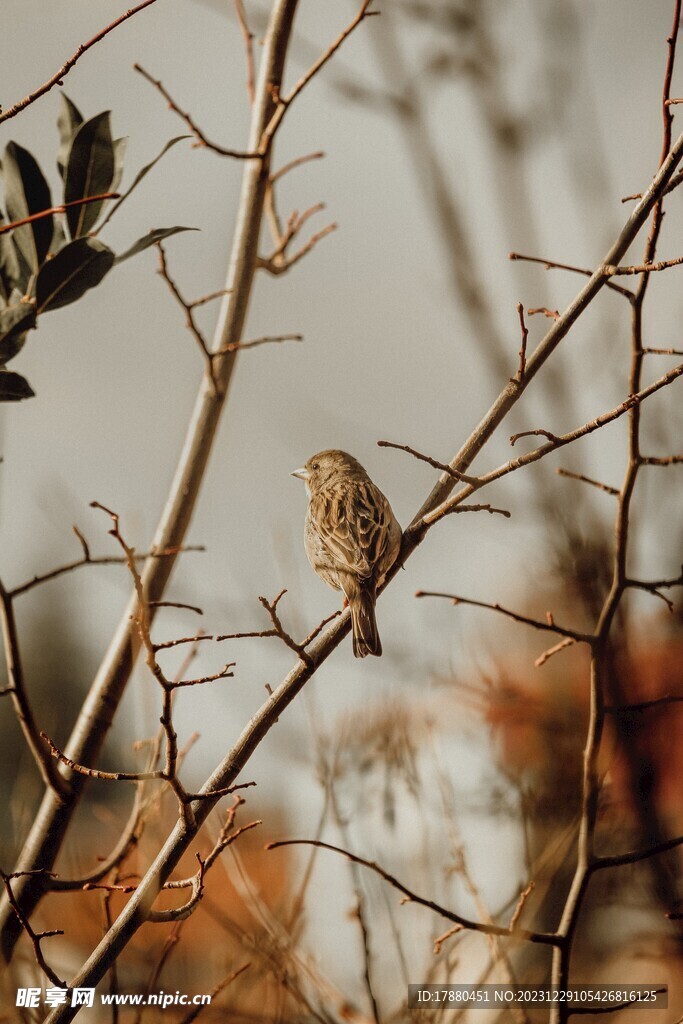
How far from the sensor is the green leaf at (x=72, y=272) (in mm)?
1876

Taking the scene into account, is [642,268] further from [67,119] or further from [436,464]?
[67,119]

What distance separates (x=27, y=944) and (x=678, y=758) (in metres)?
2.64

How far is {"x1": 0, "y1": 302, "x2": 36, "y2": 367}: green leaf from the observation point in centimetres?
184

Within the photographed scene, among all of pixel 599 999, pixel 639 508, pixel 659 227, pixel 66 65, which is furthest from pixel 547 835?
pixel 66 65

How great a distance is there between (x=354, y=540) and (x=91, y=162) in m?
1.65

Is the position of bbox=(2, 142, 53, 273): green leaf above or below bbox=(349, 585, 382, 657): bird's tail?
above

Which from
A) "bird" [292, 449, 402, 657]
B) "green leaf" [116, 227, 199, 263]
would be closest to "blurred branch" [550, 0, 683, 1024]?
"bird" [292, 449, 402, 657]

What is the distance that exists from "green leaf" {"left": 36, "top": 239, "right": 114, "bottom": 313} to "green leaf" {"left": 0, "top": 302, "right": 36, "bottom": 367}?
0.03 m

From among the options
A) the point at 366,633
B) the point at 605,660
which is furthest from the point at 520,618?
the point at 366,633

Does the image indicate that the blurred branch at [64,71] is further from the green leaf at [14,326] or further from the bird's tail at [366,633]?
the bird's tail at [366,633]

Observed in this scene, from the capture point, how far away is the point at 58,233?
1.99 m

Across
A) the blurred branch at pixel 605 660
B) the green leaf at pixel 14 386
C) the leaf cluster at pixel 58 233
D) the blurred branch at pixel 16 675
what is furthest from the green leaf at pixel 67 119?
the blurred branch at pixel 605 660

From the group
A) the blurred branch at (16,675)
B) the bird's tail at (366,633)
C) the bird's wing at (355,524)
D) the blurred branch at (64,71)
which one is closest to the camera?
the blurred branch at (64,71)

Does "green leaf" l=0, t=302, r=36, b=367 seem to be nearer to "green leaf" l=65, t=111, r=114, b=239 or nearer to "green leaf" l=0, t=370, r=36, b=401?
"green leaf" l=0, t=370, r=36, b=401
